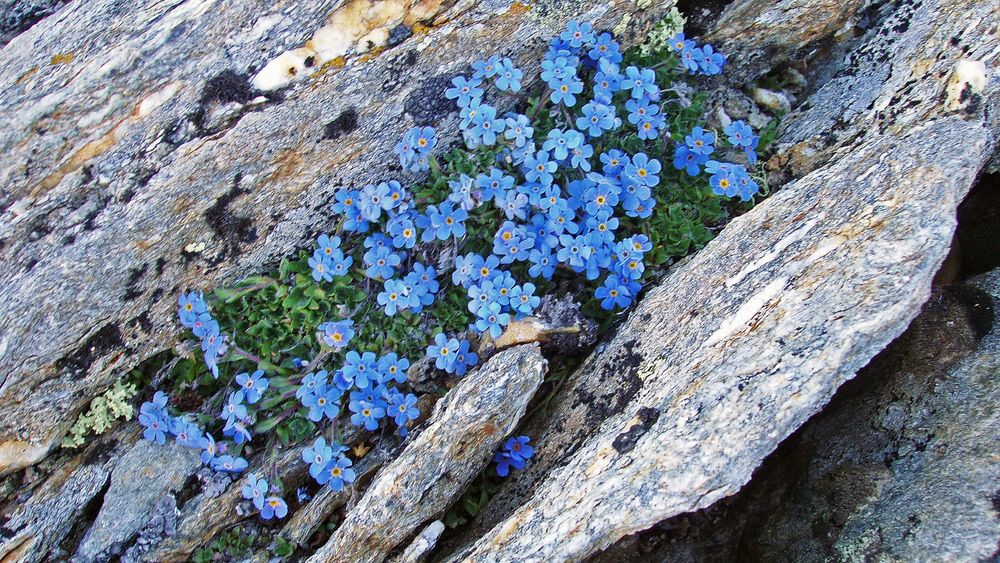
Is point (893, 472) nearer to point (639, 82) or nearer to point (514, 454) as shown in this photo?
point (514, 454)

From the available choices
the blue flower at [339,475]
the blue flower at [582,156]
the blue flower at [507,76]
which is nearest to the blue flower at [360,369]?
the blue flower at [339,475]

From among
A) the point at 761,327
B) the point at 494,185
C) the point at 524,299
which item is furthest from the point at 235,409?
the point at 761,327

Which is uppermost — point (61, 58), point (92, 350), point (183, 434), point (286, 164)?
point (61, 58)

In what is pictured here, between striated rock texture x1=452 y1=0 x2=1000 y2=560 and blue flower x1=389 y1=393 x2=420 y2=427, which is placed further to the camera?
blue flower x1=389 y1=393 x2=420 y2=427

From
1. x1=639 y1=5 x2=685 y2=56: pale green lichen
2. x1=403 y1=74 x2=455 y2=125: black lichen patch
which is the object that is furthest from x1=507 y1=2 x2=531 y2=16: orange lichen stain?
x1=639 y1=5 x2=685 y2=56: pale green lichen

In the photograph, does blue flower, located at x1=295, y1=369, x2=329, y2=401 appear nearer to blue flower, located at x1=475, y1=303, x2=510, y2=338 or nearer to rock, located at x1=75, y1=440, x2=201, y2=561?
rock, located at x1=75, y1=440, x2=201, y2=561
